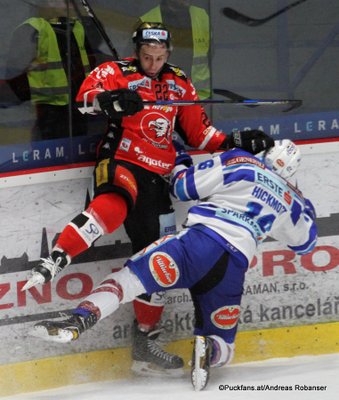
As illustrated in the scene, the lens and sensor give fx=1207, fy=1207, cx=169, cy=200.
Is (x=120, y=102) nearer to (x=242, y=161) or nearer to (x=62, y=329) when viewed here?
(x=242, y=161)

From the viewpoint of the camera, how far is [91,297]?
474cm

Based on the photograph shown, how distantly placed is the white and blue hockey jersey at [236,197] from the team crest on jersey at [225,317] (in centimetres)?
23

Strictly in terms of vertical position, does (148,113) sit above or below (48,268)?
above

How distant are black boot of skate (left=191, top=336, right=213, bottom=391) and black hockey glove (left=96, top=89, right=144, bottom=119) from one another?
0.96m

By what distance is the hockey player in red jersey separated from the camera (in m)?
4.75

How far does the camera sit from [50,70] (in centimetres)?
498

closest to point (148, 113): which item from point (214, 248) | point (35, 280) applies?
point (214, 248)

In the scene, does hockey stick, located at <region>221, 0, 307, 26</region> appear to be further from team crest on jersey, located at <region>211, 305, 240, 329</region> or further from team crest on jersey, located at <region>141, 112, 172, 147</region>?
team crest on jersey, located at <region>211, 305, 240, 329</region>

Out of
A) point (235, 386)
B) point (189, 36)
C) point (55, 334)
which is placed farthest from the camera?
point (189, 36)

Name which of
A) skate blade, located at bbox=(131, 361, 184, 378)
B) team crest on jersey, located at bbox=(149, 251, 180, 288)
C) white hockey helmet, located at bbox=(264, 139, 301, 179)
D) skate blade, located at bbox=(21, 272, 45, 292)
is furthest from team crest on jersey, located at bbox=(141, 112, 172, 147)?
skate blade, located at bbox=(131, 361, 184, 378)

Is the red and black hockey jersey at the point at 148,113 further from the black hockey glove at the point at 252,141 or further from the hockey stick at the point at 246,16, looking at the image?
the hockey stick at the point at 246,16

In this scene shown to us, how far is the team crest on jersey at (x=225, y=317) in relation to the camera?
4.88 m

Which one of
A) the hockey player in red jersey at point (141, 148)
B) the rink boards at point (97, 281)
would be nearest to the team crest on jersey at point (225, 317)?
the hockey player in red jersey at point (141, 148)

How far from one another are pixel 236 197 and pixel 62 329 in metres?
0.89
